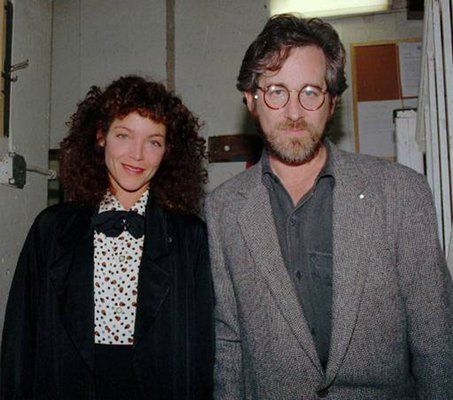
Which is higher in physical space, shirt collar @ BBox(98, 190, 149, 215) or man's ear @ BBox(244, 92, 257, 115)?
man's ear @ BBox(244, 92, 257, 115)

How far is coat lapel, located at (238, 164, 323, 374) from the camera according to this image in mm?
1507

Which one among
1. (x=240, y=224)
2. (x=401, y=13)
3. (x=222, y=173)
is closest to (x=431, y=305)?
(x=240, y=224)

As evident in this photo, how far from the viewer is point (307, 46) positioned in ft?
5.74

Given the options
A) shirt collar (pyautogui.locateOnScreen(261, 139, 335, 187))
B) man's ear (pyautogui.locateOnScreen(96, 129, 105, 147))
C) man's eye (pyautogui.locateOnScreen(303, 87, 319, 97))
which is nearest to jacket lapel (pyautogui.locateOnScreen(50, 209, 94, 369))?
man's ear (pyautogui.locateOnScreen(96, 129, 105, 147))

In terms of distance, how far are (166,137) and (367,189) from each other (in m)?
0.95

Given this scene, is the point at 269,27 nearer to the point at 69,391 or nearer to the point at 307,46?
the point at 307,46

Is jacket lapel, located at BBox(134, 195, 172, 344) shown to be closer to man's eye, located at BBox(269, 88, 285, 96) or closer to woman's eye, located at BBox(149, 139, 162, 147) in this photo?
woman's eye, located at BBox(149, 139, 162, 147)

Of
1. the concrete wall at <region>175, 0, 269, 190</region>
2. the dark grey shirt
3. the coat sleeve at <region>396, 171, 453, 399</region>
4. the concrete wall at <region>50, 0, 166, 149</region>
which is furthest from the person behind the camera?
the concrete wall at <region>50, 0, 166, 149</region>

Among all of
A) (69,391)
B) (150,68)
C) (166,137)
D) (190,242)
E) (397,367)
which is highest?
(150,68)

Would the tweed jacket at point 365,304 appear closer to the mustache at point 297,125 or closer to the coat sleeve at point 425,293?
the coat sleeve at point 425,293

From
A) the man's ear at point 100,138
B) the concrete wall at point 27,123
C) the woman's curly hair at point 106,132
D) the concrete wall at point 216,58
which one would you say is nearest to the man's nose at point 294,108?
the woman's curly hair at point 106,132

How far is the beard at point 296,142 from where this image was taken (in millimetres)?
1658

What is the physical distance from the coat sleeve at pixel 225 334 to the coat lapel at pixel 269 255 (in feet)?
0.53

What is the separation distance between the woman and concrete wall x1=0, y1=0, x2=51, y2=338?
0.49m
